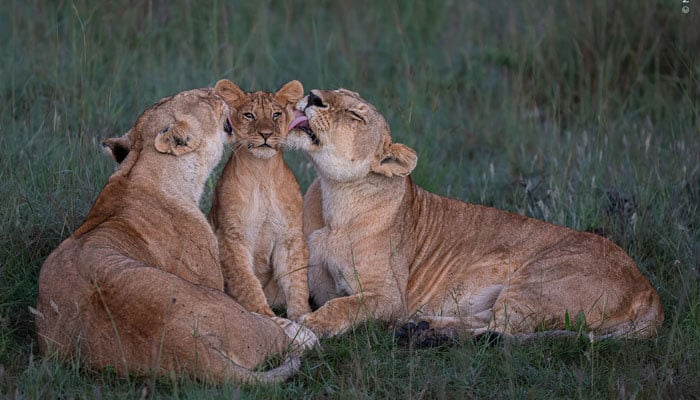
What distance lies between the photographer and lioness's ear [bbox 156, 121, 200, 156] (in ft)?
16.1

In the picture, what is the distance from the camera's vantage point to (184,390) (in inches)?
153

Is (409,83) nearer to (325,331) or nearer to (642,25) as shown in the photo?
(642,25)

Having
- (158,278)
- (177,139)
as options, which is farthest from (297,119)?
(158,278)

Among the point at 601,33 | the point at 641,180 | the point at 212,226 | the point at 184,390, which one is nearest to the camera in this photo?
the point at 184,390

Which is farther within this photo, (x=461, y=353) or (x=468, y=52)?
(x=468, y=52)

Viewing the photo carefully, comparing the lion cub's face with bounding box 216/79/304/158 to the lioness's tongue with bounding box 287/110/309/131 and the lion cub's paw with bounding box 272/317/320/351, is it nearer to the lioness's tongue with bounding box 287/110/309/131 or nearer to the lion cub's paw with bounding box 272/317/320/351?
the lioness's tongue with bounding box 287/110/309/131

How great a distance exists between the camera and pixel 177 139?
4.95 meters

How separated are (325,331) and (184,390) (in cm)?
114

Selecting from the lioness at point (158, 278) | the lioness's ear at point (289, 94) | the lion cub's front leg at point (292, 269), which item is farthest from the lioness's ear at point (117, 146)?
the lion cub's front leg at point (292, 269)

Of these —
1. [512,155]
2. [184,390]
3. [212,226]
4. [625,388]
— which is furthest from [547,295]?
[512,155]

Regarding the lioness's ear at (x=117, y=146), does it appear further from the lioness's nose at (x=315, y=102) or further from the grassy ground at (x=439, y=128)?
the lioness's nose at (x=315, y=102)

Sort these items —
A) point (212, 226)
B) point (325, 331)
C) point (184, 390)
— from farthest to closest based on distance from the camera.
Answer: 1. point (212, 226)
2. point (325, 331)
3. point (184, 390)

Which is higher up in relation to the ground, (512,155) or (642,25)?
(642,25)

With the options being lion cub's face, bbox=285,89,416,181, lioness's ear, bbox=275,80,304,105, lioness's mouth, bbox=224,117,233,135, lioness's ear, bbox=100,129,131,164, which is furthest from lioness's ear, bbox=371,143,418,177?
lioness's ear, bbox=100,129,131,164
